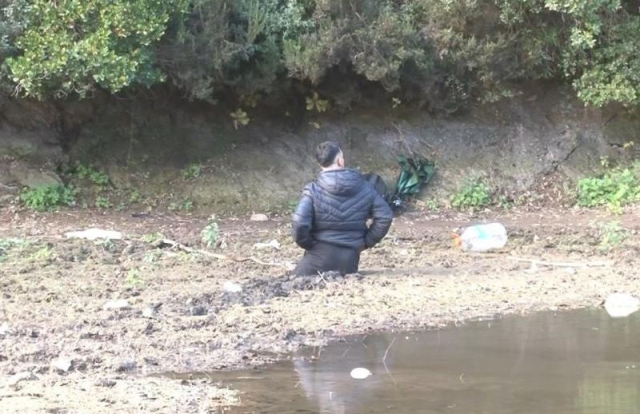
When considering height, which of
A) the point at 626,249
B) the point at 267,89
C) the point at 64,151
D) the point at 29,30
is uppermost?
the point at 29,30

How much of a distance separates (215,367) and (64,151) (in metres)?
9.62

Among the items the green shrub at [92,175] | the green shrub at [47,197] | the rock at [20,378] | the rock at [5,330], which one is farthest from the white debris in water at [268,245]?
the rock at [20,378]

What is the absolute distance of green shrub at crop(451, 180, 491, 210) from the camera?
50.8 ft

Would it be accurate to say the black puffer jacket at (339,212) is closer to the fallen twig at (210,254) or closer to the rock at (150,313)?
the fallen twig at (210,254)

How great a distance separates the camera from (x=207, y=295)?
8602 millimetres

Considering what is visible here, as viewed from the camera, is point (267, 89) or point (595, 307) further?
point (267, 89)

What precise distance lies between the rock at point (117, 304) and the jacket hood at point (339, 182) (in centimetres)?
212

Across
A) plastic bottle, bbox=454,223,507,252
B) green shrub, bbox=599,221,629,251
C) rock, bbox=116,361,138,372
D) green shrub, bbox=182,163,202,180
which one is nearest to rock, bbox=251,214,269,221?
green shrub, bbox=182,163,202,180

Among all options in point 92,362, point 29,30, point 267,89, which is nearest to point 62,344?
point 92,362

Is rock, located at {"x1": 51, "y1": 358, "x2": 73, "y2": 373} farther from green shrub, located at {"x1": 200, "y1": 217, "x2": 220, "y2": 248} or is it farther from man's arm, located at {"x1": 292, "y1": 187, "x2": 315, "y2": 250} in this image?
green shrub, located at {"x1": 200, "y1": 217, "x2": 220, "y2": 248}

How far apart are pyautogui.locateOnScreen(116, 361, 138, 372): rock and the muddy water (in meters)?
0.67

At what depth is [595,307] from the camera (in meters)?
8.47

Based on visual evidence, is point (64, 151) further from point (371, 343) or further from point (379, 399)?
point (379, 399)

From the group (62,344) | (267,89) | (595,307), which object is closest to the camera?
(62,344)
